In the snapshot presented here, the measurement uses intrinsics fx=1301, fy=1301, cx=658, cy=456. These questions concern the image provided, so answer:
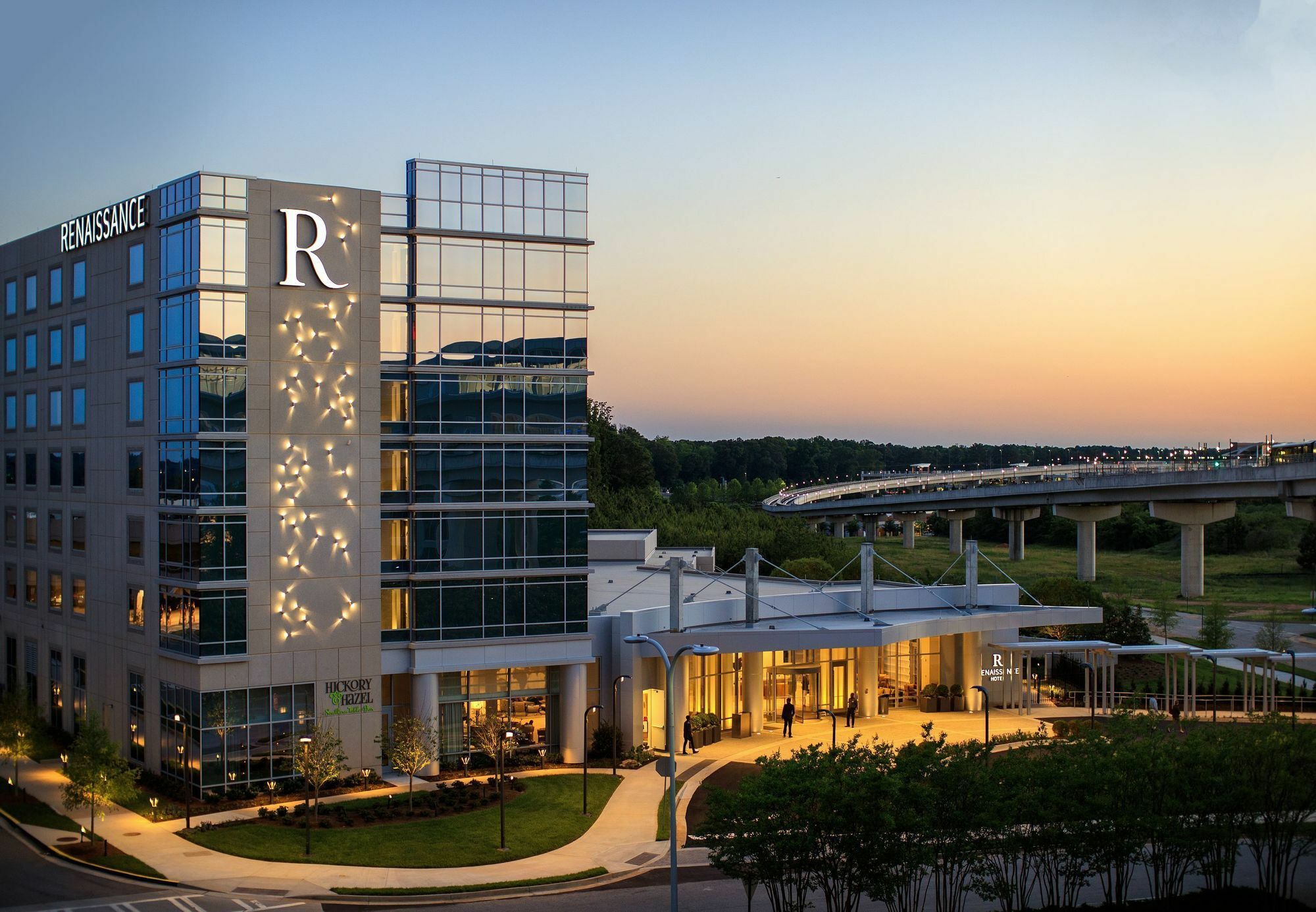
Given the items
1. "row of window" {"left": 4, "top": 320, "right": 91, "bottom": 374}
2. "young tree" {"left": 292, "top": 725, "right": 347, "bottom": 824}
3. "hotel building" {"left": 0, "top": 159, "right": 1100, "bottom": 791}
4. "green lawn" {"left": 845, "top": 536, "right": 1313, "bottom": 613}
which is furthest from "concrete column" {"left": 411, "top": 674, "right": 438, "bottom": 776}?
"green lawn" {"left": 845, "top": 536, "right": 1313, "bottom": 613}

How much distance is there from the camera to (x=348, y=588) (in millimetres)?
49844

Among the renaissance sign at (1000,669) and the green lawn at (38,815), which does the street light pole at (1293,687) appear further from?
the green lawn at (38,815)

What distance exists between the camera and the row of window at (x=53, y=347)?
5228 cm

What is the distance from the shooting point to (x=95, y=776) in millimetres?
41406

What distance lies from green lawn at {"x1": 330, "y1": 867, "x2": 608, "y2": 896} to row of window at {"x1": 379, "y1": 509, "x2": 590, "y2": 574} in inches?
643

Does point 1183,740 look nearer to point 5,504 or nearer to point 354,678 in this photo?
point 354,678

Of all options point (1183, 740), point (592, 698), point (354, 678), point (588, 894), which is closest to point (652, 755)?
point (592, 698)

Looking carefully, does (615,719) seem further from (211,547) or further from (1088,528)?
(1088,528)

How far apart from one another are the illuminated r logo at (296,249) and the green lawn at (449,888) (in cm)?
2266

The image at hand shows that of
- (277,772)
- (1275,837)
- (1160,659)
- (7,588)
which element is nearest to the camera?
(1275,837)

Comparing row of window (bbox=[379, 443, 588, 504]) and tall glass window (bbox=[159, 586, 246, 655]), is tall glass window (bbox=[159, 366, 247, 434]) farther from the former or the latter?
tall glass window (bbox=[159, 586, 246, 655])

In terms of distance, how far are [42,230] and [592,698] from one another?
33253 mm

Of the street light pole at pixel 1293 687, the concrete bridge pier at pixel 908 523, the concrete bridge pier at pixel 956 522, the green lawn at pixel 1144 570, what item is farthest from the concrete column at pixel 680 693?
the concrete bridge pier at pixel 908 523

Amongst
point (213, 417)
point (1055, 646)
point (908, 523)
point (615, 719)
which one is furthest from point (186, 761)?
point (908, 523)
